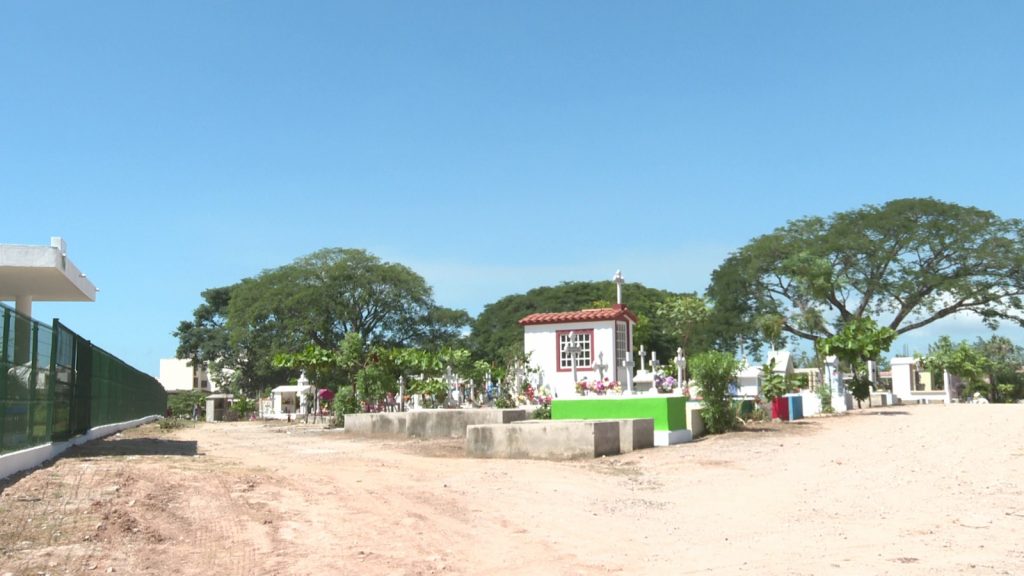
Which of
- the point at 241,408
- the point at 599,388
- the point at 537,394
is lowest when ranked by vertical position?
the point at 241,408

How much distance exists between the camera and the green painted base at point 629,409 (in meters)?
17.8

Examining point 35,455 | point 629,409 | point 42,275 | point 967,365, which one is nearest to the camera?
point 35,455

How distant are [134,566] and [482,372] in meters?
23.7

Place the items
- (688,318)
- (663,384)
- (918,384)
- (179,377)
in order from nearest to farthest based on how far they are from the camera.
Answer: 1. (663,384)
2. (688,318)
3. (918,384)
4. (179,377)

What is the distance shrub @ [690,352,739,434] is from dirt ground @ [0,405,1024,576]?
4.56 meters

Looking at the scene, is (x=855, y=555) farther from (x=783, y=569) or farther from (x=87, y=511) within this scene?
(x=87, y=511)

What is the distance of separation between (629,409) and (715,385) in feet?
8.88

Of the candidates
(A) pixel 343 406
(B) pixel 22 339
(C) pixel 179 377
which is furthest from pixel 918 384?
(C) pixel 179 377

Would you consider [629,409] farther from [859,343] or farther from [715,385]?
[859,343]

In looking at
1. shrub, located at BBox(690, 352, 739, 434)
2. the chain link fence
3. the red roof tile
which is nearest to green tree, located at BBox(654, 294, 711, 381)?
the red roof tile

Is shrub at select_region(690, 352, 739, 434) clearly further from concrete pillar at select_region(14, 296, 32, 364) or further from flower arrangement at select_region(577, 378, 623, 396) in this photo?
concrete pillar at select_region(14, 296, 32, 364)

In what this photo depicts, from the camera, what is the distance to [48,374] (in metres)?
12.7

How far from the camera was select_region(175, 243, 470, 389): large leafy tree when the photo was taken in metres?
54.1

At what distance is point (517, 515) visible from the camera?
9414 millimetres
